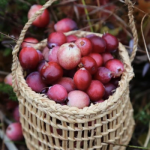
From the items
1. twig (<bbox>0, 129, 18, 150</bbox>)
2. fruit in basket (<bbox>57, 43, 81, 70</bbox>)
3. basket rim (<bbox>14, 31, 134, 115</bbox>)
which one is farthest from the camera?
twig (<bbox>0, 129, 18, 150</bbox>)

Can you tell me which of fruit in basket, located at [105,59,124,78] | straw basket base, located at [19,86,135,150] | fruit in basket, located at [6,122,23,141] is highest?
fruit in basket, located at [105,59,124,78]

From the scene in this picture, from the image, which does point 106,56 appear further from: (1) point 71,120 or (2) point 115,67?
(1) point 71,120

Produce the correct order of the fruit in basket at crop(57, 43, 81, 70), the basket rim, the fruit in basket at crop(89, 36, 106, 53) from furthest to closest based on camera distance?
the fruit in basket at crop(89, 36, 106, 53) < the fruit in basket at crop(57, 43, 81, 70) < the basket rim

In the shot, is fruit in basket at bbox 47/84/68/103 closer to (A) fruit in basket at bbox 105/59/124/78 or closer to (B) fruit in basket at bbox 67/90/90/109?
(B) fruit in basket at bbox 67/90/90/109

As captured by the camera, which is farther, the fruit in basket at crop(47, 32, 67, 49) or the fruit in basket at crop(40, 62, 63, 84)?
the fruit in basket at crop(47, 32, 67, 49)

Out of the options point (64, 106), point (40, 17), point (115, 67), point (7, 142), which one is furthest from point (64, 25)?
point (7, 142)

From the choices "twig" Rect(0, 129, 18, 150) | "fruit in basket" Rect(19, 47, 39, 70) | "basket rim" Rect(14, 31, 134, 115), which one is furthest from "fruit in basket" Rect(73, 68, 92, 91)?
"twig" Rect(0, 129, 18, 150)

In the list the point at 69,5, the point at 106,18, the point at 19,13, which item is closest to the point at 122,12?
the point at 106,18
